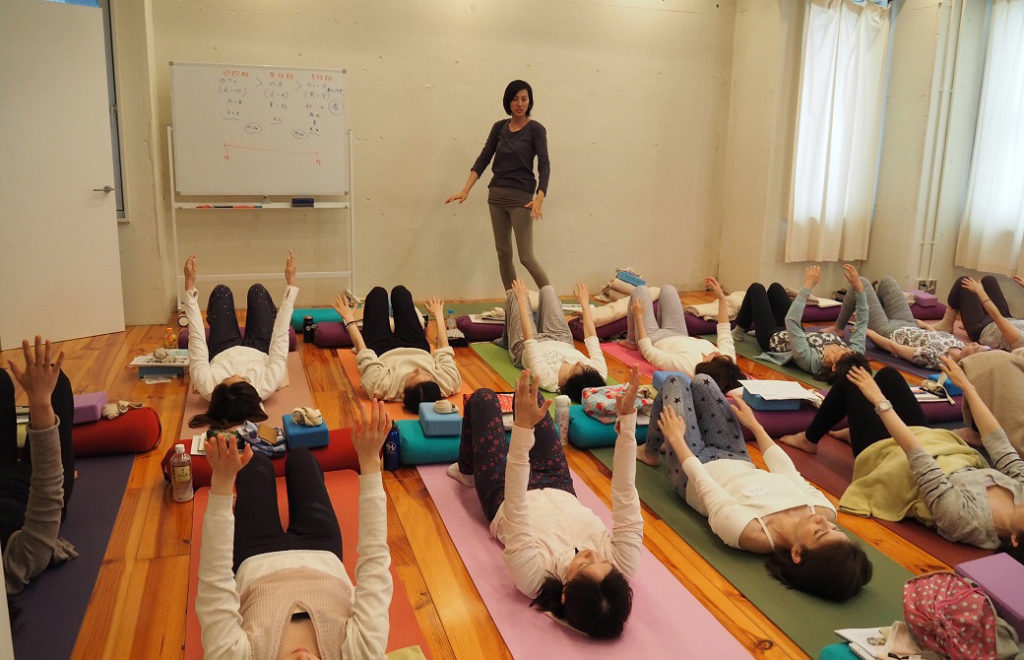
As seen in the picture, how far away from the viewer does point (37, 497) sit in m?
2.38

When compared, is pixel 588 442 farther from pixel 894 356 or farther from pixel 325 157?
pixel 325 157

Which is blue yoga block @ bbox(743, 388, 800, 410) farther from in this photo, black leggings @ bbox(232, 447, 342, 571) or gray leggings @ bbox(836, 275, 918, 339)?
black leggings @ bbox(232, 447, 342, 571)

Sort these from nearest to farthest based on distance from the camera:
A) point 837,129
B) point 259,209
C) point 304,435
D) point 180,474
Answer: point 180,474, point 304,435, point 259,209, point 837,129

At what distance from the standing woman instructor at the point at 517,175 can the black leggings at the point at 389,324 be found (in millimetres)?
1557

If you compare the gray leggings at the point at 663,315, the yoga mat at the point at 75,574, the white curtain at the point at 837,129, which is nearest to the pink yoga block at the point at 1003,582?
the yoga mat at the point at 75,574

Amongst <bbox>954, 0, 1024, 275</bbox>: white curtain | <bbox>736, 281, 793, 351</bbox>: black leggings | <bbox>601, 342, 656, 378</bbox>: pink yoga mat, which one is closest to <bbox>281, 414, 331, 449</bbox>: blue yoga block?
<bbox>601, 342, 656, 378</bbox>: pink yoga mat

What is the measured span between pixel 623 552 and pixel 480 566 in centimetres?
60

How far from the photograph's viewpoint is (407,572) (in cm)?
276

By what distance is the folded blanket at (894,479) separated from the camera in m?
3.11

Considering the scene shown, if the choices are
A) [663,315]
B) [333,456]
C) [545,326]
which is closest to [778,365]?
[663,315]

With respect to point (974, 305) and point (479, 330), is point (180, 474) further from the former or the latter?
point (974, 305)

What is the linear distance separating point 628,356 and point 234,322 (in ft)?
8.32

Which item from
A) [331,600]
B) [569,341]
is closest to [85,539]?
[331,600]

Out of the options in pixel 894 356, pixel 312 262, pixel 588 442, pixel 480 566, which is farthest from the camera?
pixel 312 262
